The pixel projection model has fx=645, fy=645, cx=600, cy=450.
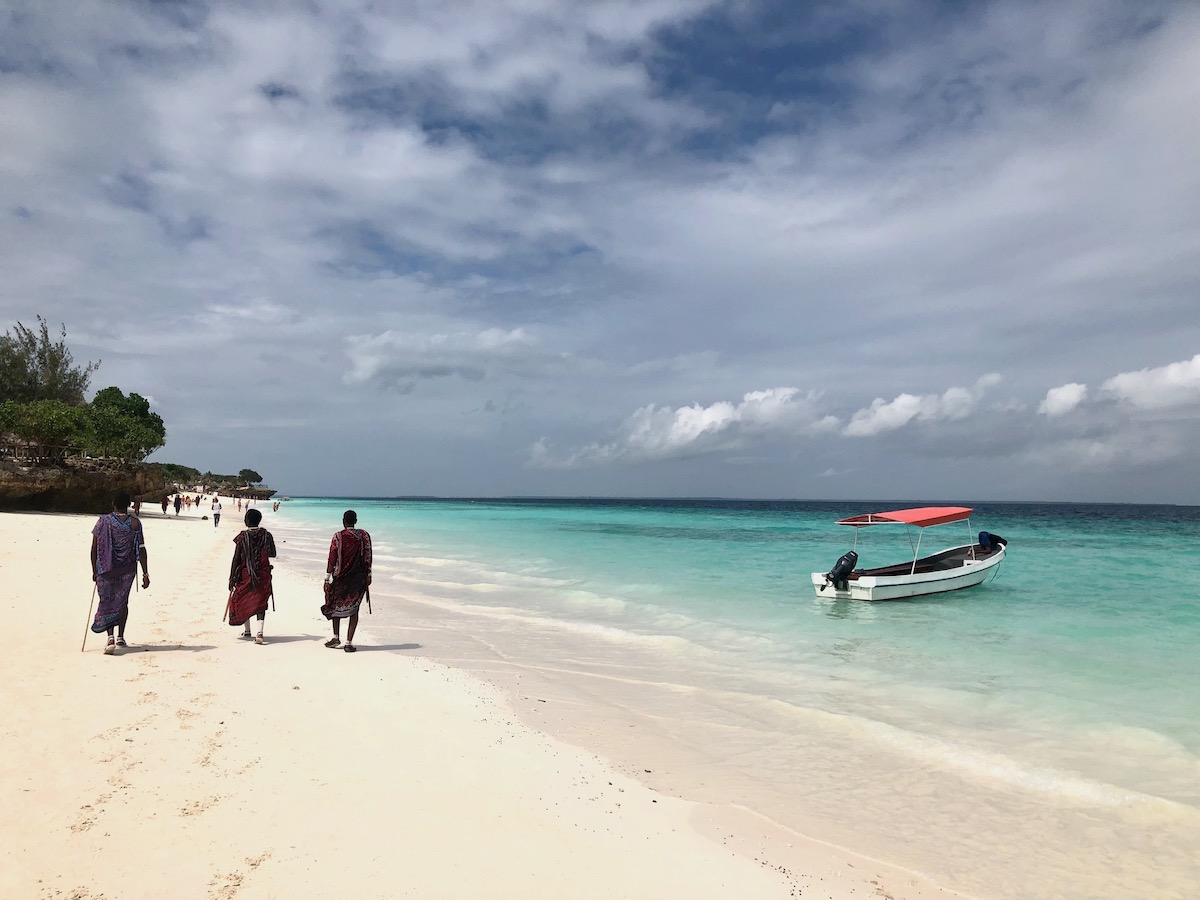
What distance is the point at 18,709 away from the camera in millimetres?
6211

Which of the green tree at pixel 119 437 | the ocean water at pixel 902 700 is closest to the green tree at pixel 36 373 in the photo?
the green tree at pixel 119 437

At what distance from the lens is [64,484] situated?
35.0m

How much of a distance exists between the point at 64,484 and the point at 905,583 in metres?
41.4

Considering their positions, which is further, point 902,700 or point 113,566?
point 902,700

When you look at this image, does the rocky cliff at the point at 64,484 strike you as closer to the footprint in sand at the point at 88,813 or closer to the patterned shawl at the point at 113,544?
the patterned shawl at the point at 113,544

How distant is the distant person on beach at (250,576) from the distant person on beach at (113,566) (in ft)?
4.23

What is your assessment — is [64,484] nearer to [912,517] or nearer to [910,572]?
[912,517]

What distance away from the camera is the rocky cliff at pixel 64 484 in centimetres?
3278

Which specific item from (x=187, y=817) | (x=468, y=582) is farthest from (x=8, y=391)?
(x=187, y=817)

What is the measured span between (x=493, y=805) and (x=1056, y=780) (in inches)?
231

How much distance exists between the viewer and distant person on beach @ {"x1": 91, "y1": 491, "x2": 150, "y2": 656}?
8.59 m

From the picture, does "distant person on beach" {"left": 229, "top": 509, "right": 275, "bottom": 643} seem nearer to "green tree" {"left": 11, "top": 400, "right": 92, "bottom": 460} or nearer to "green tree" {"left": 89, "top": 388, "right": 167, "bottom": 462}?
"green tree" {"left": 11, "top": 400, "right": 92, "bottom": 460}

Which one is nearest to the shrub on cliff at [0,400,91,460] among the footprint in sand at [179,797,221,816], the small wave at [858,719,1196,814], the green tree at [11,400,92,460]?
the green tree at [11,400,92,460]

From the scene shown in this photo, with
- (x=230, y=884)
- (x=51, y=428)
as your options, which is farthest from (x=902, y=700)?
(x=51, y=428)
